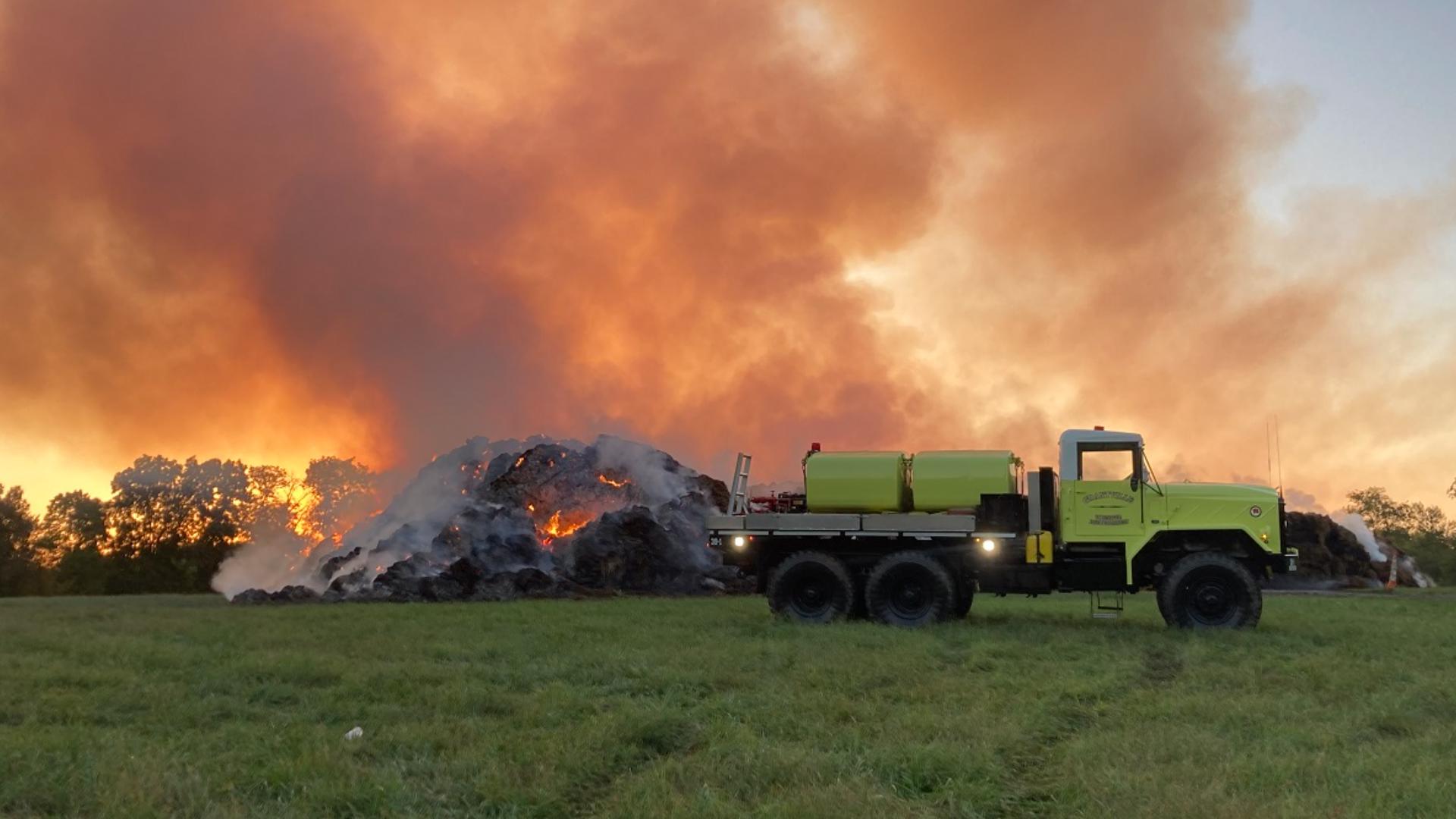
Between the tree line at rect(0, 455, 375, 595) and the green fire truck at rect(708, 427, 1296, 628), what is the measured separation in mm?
43920

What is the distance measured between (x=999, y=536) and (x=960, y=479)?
1.33 m

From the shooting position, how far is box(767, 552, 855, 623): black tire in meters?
19.9

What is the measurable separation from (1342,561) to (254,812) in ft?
162

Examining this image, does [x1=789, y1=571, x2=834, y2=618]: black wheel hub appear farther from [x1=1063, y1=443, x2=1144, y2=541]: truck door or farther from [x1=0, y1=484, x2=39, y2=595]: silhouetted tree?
[x1=0, y1=484, x2=39, y2=595]: silhouetted tree

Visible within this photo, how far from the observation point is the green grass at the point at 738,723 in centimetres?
731

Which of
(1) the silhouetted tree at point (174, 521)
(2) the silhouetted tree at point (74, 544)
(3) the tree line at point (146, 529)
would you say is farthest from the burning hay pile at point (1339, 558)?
(2) the silhouetted tree at point (74, 544)

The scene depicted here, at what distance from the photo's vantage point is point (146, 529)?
62562mm

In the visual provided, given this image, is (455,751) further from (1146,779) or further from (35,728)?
(1146,779)

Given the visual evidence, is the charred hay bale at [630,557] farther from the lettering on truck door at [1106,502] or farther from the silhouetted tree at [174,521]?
the silhouetted tree at [174,521]

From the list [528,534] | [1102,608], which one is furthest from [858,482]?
[528,534]

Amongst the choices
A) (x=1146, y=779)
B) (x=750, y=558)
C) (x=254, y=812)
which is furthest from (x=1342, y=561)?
(x=254, y=812)

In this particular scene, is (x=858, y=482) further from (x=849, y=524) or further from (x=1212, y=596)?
(x=1212, y=596)

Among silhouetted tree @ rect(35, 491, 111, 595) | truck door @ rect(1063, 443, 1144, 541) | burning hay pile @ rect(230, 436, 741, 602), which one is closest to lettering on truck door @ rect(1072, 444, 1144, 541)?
truck door @ rect(1063, 443, 1144, 541)

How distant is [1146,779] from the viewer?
7465 millimetres
